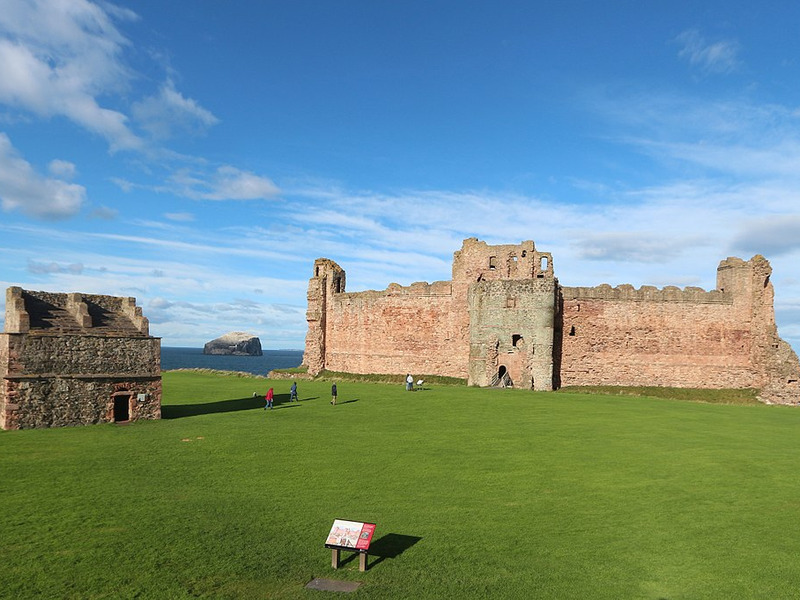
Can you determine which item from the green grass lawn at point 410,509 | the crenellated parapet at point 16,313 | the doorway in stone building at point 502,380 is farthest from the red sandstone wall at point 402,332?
the crenellated parapet at point 16,313

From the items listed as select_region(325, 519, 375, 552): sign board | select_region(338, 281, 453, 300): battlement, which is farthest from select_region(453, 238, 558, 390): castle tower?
select_region(325, 519, 375, 552): sign board

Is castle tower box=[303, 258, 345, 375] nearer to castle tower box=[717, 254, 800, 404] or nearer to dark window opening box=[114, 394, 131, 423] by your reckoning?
dark window opening box=[114, 394, 131, 423]

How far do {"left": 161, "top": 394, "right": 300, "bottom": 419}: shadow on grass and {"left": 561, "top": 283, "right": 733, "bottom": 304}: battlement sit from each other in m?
19.5

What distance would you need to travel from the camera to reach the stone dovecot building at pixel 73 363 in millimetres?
20938

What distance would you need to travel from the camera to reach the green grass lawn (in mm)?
8688

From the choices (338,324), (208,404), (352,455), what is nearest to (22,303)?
(208,404)

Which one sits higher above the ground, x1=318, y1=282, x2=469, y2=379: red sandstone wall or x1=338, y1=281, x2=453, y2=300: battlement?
x1=338, y1=281, x2=453, y2=300: battlement

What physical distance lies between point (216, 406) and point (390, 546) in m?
20.3

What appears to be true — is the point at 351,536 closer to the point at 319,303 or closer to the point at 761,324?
the point at 761,324

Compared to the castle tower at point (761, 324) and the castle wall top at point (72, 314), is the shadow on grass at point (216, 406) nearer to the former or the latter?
the castle wall top at point (72, 314)

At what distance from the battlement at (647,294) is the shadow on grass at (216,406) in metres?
19.5

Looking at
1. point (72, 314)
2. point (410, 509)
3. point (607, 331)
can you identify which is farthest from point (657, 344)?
point (72, 314)

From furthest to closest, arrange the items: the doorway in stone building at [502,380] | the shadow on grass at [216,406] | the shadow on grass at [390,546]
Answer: the doorway in stone building at [502,380]
the shadow on grass at [216,406]
the shadow on grass at [390,546]

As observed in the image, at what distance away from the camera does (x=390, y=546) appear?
10.0 m
